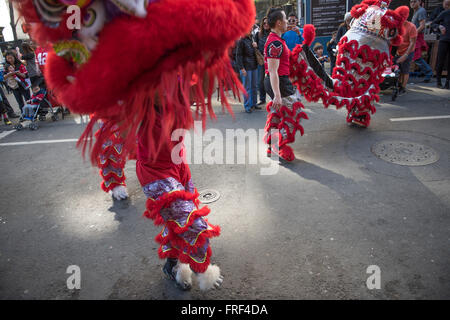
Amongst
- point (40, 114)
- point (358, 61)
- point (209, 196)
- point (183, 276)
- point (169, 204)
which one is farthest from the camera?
point (40, 114)

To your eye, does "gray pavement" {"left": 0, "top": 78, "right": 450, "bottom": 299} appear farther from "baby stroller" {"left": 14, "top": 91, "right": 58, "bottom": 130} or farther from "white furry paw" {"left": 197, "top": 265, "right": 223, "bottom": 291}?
"baby stroller" {"left": 14, "top": 91, "right": 58, "bottom": 130}

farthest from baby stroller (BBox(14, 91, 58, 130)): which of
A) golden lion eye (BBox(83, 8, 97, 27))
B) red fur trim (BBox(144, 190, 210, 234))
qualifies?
golden lion eye (BBox(83, 8, 97, 27))

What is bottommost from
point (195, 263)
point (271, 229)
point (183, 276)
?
point (271, 229)

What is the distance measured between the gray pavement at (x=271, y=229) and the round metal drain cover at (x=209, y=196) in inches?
→ 3.3

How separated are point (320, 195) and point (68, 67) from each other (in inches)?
109

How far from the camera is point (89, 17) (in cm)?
117

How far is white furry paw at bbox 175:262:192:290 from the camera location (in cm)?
213

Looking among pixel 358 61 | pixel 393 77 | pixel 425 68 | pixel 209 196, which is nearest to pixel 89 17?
pixel 209 196

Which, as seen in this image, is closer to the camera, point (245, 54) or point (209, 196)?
point (209, 196)

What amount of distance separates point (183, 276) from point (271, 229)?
1.00 m

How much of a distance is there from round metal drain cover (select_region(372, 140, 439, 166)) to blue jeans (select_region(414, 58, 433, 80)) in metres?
5.54

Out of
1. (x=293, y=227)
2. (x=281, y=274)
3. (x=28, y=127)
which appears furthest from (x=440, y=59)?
(x=28, y=127)

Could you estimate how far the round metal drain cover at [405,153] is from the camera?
3840 millimetres

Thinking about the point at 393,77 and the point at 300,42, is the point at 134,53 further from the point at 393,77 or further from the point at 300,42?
the point at 393,77
